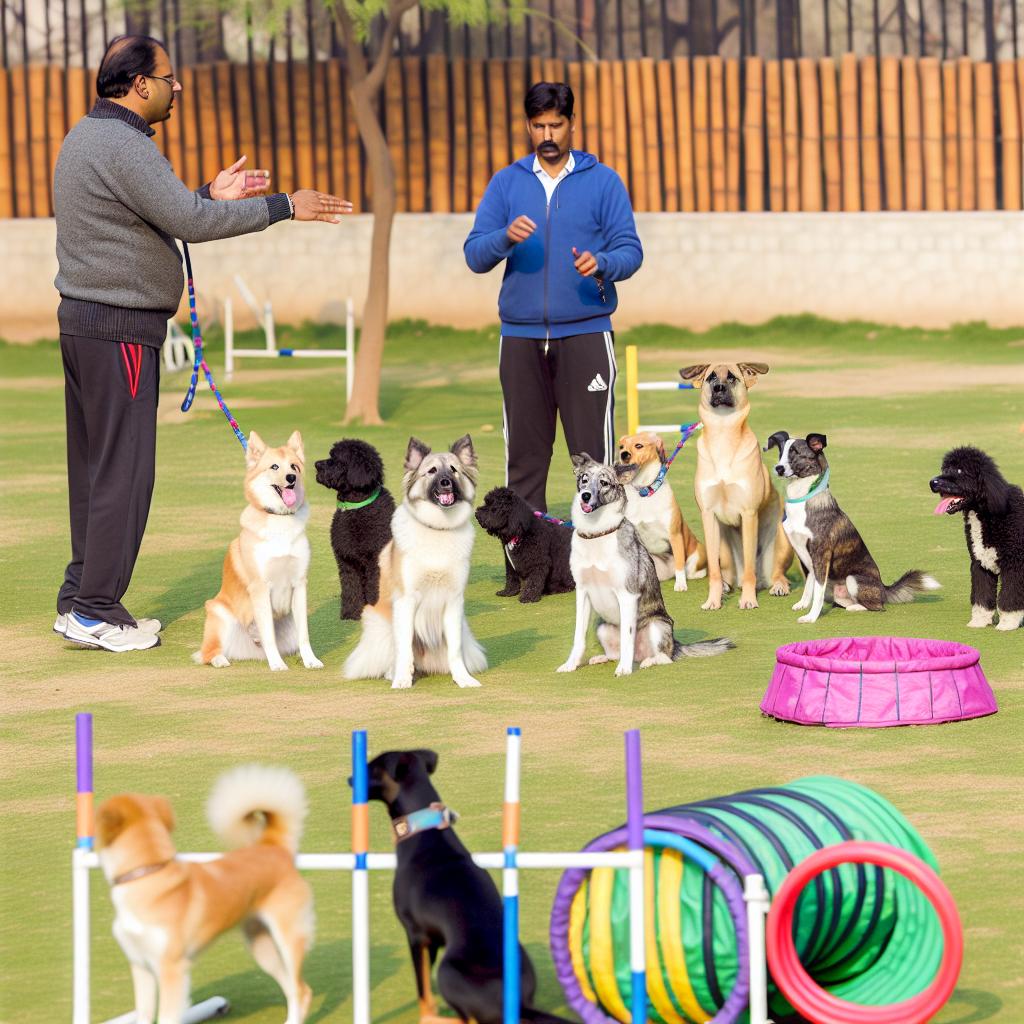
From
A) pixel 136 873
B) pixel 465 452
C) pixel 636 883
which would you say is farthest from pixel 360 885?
pixel 465 452

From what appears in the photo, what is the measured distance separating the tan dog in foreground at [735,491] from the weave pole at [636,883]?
537 cm

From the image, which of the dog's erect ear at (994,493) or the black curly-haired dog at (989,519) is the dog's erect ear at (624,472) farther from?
the dog's erect ear at (994,493)

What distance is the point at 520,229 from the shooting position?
348 inches

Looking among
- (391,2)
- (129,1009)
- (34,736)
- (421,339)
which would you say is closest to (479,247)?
(34,736)

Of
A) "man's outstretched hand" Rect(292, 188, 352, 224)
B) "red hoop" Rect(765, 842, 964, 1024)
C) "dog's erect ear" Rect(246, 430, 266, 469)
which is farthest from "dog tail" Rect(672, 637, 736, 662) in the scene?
"red hoop" Rect(765, 842, 964, 1024)

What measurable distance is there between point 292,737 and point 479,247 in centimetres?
337

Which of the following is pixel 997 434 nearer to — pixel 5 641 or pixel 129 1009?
pixel 5 641

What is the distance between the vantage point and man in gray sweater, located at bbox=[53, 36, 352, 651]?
787cm

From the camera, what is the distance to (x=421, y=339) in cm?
2236

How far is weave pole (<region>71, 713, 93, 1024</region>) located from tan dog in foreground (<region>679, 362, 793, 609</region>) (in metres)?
5.46

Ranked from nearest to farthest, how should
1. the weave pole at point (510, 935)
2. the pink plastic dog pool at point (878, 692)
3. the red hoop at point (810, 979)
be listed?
the weave pole at point (510, 935), the red hoop at point (810, 979), the pink plastic dog pool at point (878, 692)

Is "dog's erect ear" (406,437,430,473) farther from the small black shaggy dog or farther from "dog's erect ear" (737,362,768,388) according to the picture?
"dog's erect ear" (737,362,768,388)

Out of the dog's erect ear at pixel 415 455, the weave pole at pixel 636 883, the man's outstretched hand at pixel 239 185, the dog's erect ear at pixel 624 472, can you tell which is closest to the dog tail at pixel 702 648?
the dog's erect ear at pixel 624 472

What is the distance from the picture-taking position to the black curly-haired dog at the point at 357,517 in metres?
8.84
